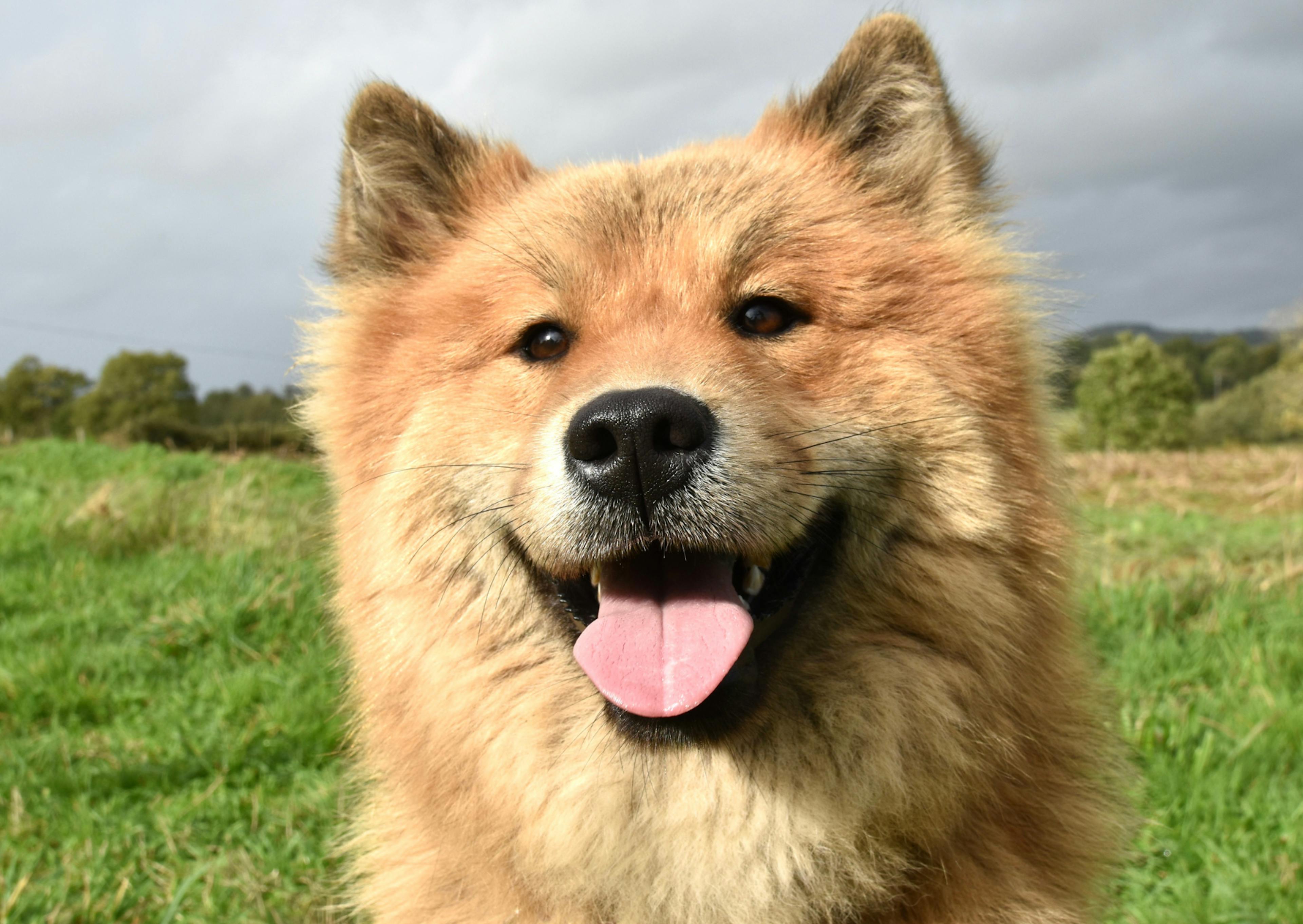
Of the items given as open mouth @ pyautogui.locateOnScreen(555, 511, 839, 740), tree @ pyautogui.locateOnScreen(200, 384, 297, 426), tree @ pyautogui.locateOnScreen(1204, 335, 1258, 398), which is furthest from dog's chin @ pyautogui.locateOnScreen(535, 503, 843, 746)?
tree @ pyautogui.locateOnScreen(1204, 335, 1258, 398)

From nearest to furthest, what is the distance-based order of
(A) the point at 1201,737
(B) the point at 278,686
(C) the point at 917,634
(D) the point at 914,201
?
(C) the point at 917,634 < (D) the point at 914,201 < (A) the point at 1201,737 < (B) the point at 278,686

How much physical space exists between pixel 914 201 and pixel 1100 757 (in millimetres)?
1659

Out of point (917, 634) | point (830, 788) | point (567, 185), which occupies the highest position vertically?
point (567, 185)

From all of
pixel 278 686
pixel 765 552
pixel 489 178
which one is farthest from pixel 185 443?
pixel 765 552

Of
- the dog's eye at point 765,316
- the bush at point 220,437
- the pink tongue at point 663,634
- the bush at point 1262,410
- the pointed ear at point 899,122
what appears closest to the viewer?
the pink tongue at point 663,634

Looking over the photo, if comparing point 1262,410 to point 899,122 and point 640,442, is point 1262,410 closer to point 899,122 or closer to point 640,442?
point 899,122

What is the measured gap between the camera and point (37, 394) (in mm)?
55875

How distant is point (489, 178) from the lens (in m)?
3.12

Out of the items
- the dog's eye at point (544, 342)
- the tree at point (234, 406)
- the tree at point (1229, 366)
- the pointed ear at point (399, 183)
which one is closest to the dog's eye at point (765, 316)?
the dog's eye at point (544, 342)

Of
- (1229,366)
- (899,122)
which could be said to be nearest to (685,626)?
(899,122)

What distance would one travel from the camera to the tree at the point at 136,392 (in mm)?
51781

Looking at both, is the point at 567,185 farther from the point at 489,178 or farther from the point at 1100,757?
the point at 1100,757

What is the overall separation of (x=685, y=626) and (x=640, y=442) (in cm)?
45

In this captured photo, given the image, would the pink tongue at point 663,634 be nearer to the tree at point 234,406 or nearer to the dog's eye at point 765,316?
the dog's eye at point 765,316
